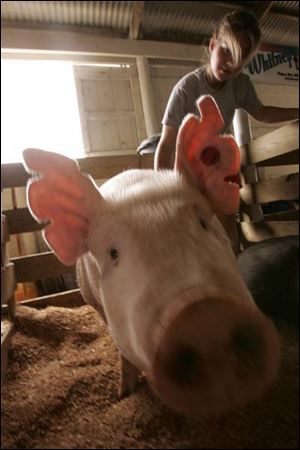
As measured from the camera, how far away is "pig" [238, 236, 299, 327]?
896mm

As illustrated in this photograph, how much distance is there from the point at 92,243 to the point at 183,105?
71cm

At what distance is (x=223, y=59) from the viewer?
3.30ft

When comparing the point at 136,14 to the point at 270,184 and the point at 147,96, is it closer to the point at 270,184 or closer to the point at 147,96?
the point at 147,96

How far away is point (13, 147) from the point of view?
0.95 m

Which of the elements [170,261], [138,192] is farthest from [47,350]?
[170,261]

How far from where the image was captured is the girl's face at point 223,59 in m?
0.95

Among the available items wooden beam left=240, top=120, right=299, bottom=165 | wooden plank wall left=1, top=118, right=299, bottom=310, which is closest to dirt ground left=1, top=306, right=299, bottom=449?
wooden plank wall left=1, top=118, right=299, bottom=310

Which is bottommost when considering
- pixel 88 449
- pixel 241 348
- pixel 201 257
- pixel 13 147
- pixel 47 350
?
pixel 47 350

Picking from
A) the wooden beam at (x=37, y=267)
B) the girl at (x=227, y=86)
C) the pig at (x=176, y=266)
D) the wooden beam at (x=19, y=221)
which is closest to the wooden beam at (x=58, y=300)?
the wooden beam at (x=37, y=267)

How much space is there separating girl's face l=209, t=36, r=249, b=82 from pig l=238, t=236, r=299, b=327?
50cm

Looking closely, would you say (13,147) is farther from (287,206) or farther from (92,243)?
(287,206)

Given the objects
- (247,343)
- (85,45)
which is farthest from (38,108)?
(247,343)

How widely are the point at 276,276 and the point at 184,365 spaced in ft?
2.35

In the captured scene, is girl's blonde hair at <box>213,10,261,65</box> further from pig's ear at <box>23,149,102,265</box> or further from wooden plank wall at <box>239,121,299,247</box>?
pig's ear at <box>23,149,102,265</box>
